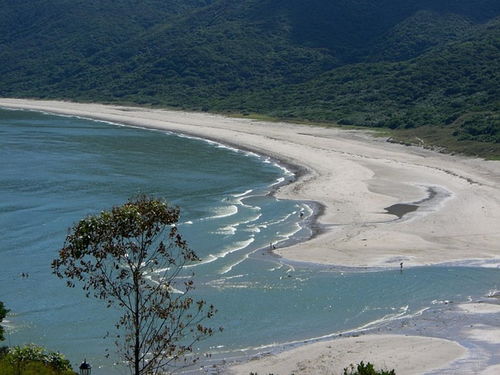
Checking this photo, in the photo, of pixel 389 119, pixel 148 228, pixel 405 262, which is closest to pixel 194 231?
pixel 405 262

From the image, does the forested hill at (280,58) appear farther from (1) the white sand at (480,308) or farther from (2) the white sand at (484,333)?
(2) the white sand at (484,333)

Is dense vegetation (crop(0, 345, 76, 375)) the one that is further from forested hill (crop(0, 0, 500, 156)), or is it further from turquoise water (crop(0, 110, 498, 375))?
forested hill (crop(0, 0, 500, 156))

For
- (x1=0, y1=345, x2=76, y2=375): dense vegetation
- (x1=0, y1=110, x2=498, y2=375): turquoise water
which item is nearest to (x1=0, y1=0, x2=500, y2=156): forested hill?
(x1=0, y1=110, x2=498, y2=375): turquoise water

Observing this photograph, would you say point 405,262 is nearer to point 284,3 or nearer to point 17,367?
point 17,367

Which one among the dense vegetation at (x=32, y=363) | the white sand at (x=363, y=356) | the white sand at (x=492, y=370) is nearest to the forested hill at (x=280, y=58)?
the white sand at (x=363, y=356)

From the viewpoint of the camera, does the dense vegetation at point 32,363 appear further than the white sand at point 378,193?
No
